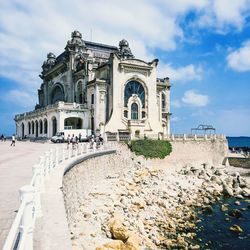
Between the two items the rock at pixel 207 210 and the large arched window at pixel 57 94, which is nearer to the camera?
the rock at pixel 207 210

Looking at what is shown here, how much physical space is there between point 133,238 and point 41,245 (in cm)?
812

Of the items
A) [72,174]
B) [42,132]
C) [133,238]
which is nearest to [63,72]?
[42,132]

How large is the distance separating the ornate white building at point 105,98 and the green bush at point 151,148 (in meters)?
1.75

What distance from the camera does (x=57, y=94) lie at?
58844 millimetres

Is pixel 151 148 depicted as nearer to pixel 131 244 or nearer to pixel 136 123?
pixel 136 123

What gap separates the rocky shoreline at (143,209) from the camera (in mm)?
13234

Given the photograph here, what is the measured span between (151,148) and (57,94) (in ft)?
93.8

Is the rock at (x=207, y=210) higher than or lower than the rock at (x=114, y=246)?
lower

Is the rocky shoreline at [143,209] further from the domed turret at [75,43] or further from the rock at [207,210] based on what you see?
the domed turret at [75,43]

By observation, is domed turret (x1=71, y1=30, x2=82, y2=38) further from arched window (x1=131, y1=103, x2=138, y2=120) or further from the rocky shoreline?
the rocky shoreline

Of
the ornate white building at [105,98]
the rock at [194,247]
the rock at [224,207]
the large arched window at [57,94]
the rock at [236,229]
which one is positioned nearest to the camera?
the rock at [194,247]

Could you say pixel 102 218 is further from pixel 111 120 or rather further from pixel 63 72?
pixel 63 72

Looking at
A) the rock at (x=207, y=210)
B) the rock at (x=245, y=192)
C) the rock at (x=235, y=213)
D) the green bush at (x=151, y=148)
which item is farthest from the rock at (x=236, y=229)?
the green bush at (x=151, y=148)

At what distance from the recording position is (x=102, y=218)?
1580 centimetres
